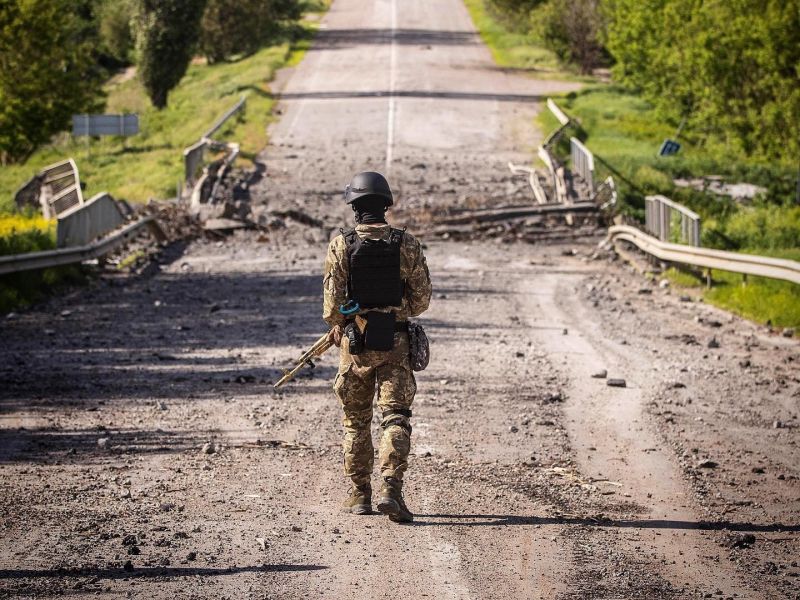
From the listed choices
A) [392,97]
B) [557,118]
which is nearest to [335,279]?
[557,118]

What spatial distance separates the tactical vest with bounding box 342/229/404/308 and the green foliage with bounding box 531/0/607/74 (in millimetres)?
51215

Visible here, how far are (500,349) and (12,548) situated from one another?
8.46m

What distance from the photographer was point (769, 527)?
8.49 m

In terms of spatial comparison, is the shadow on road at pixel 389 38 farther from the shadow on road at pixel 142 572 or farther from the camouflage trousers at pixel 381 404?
the shadow on road at pixel 142 572

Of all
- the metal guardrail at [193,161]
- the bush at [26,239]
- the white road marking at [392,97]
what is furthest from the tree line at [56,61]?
the bush at [26,239]

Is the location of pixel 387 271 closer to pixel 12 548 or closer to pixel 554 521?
pixel 554 521

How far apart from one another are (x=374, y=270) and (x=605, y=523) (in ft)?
6.76

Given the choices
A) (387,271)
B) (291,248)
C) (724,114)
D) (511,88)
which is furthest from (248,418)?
(511,88)

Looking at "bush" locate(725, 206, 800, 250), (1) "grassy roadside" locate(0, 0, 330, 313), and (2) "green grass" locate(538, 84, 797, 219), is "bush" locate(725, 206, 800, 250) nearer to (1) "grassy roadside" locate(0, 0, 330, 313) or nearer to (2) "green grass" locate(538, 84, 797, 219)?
(2) "green grass" locate(538, 84, 797, 219)

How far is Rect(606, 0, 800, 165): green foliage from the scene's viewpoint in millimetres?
37719

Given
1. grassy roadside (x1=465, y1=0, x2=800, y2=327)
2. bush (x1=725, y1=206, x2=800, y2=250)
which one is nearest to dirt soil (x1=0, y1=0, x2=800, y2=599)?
grassy roadside (x1=465, y1=0, x2=800, y2=327)

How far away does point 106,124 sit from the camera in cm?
4688

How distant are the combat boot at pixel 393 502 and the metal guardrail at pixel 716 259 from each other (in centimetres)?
926

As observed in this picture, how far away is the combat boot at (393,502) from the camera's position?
8.36m
